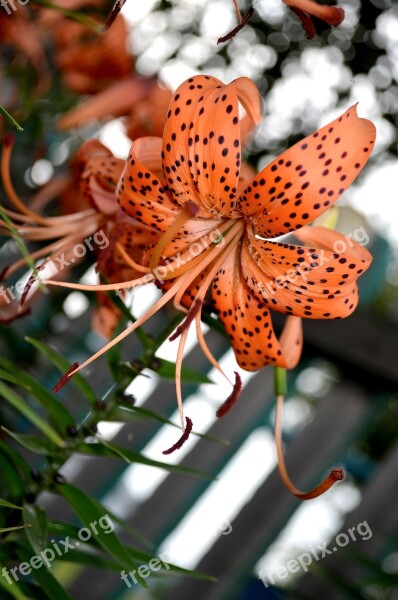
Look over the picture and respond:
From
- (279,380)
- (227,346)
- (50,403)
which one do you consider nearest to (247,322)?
(279,380)

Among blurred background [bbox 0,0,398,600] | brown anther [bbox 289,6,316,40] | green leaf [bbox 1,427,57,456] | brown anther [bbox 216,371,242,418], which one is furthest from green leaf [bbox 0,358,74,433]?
blurred background [bbox 0,0,398,600]

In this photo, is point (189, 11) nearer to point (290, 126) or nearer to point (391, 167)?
point (290, 126)

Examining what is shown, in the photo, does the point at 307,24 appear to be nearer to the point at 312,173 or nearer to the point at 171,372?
the point at 312,173

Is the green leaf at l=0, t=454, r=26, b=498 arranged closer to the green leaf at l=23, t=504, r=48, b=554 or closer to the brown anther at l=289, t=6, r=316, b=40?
the green leaf at l=23, t=504, r=48, b=554

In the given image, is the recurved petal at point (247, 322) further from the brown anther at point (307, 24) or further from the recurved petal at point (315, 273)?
the brown anther at point (307, 24)

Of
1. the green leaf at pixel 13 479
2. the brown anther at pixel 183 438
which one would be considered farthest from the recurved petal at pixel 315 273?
the green leaf at pixel 13 479

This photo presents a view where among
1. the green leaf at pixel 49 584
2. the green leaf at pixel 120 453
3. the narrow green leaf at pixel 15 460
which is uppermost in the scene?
the narrow green leaf at pixel 15 460
